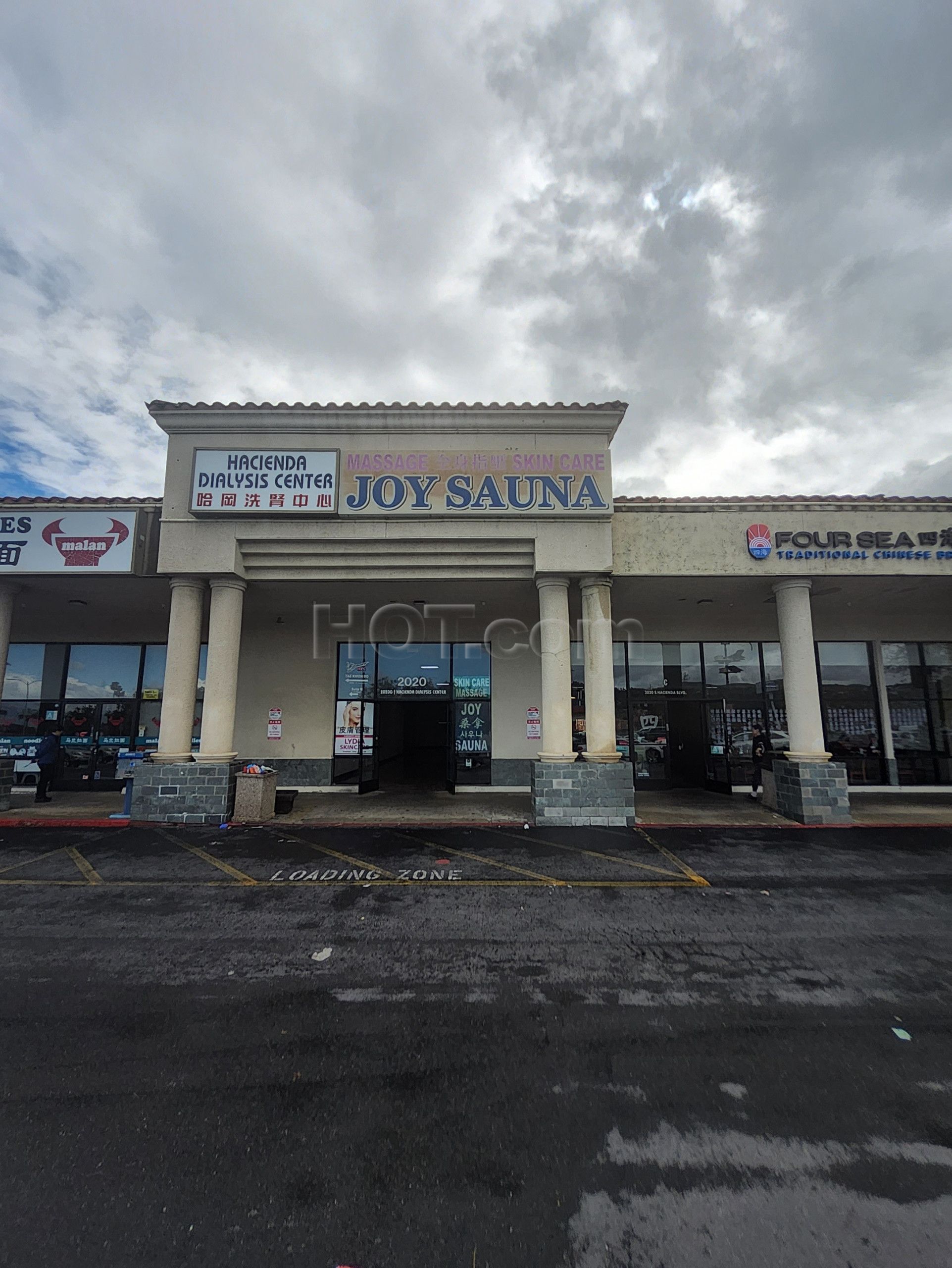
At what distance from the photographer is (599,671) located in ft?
39.9

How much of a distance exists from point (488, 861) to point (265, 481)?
9.41 m

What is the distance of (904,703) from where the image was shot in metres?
16.9

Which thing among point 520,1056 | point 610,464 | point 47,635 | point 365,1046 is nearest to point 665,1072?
point 520,1056

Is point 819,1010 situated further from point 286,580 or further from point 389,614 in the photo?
point 389,614

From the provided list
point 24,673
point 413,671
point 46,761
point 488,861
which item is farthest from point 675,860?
point 24,673

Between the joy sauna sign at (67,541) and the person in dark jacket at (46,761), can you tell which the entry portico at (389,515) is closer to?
the joy sauna sign at (67,541)

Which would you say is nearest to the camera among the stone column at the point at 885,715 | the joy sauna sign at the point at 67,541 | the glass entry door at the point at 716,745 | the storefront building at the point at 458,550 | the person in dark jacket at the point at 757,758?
the storefront building at the point at 458,550

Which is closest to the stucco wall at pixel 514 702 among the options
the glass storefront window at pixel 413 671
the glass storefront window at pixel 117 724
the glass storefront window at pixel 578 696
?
the glass storefront window at pixel 578 696

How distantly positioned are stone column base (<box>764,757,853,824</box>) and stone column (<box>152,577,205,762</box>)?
44.4 feet

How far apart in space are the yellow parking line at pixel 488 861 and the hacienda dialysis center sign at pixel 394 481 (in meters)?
6.95

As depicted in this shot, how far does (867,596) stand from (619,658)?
673cm

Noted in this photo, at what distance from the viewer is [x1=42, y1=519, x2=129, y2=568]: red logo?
12.5 m

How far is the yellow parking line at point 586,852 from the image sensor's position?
853 centimetres

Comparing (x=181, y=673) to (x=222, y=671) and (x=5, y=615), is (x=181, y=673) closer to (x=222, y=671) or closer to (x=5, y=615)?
(x=222, y=671)
